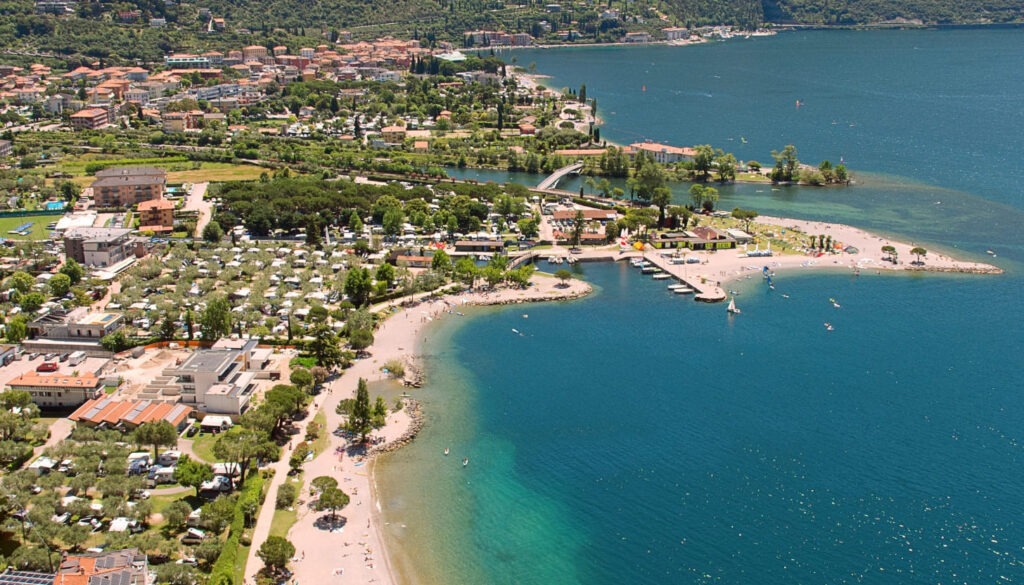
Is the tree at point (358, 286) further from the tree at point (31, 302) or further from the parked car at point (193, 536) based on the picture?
the parked car at point (193, 536)

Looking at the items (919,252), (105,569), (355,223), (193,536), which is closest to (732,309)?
(919,252)

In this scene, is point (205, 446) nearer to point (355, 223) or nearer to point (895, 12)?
point (355, 223)

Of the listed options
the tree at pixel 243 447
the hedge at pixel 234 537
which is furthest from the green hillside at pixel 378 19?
the hedge at pixel 234 537

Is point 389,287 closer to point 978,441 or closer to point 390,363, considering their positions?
point 390,363

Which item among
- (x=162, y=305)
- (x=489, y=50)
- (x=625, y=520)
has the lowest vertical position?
(x=625, y=520)

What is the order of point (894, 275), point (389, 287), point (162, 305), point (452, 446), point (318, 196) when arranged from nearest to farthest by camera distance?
point (452, 446) → point (162, 305) → point (389, 287) → point (894, 275) → point (318, 196)

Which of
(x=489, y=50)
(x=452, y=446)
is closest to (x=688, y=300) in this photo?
(x=452, y=446)
